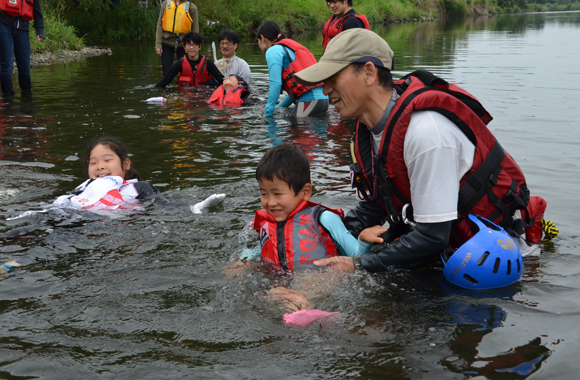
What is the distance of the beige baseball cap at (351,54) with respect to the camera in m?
3.08

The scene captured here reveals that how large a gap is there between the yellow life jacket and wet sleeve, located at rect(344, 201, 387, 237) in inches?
400

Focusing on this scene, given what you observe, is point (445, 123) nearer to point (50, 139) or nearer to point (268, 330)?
point (268, 330)

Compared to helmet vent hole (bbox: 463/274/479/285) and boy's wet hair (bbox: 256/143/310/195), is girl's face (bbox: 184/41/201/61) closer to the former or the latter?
boy's wet hair (bbox: 256/143/310/195)

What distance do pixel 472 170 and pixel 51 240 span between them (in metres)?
3.28

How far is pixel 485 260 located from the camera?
3.20m

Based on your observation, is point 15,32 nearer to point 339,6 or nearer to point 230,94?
point 230,94

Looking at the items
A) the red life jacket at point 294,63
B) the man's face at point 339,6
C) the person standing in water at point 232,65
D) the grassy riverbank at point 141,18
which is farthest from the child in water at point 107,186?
the grassy riverbank at point 141,18

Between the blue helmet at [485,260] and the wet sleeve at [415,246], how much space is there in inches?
7.4

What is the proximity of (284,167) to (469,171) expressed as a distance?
119 centimetres

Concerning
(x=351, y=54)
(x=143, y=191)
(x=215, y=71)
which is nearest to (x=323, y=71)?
(x=351, y=54)

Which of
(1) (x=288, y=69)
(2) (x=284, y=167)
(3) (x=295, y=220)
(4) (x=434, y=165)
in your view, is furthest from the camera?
(1) (x=288, y=69)

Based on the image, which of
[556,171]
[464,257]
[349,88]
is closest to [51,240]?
[349,88]

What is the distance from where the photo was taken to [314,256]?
3.75 meters

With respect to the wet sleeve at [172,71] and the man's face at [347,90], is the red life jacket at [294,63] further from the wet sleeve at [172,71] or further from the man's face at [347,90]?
the man's face at [347,90]
